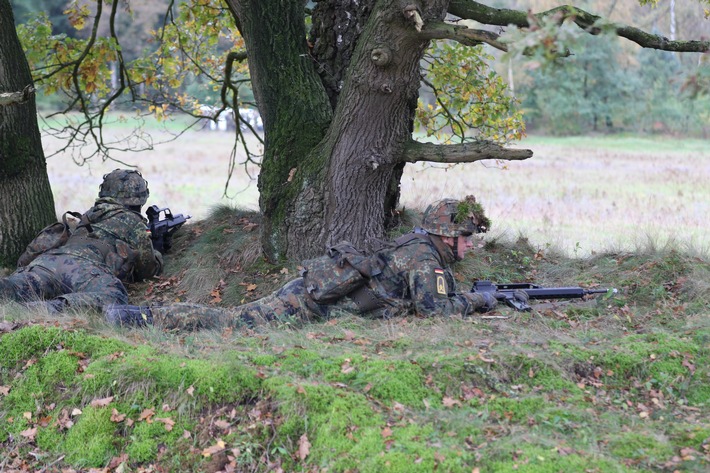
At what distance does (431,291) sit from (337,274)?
35.9 inches

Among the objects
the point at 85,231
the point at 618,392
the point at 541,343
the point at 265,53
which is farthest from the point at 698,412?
the point at 85,231

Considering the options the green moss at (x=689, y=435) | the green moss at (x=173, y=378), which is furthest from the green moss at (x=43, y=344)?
the green moss at (x=689, y=435)

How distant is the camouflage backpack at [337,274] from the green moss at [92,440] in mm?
2478

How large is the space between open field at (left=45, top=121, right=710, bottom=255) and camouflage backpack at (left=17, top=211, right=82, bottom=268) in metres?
2.82

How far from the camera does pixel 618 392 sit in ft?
18.3

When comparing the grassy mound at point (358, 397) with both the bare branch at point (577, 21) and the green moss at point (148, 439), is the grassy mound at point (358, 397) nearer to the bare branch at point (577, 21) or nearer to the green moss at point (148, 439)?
the green moss at point (148, 439)

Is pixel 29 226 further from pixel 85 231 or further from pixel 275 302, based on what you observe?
pixel 275 302

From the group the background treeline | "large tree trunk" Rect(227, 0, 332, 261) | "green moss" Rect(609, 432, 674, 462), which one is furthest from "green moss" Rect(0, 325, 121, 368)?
the background treeline

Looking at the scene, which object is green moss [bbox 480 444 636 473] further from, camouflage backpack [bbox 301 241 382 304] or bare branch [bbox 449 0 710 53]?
bare branch [bbox 449 0 710 53]

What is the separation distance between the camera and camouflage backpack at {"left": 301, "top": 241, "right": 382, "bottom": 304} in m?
7.28

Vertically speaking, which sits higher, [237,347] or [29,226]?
[29,226]

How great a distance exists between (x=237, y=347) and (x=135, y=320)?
1328mm

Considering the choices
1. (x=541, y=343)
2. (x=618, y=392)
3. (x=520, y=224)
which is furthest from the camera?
(x=520, y=224)

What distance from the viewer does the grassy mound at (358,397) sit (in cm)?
476
